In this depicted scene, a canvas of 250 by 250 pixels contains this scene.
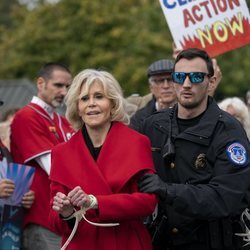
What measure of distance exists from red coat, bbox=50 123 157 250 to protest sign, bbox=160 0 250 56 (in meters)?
2.25

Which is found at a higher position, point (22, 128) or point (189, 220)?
point (22, 128)

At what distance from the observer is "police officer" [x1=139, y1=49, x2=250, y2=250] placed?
505cm

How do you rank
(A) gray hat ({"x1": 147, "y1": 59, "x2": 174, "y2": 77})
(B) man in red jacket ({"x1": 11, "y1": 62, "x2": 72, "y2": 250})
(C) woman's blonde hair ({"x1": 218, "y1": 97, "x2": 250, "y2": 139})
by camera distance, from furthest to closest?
(C) woman's blonde hair ({"x1": 218, "y1": 97, "x2": 250, "y2": 139}), (A) gray hat ({"x1": 147, "y1": 59, "x2": 174, "y2": 77}), (B) man in red jacket ({"x1": 11, "y1": 62, "x2": 72, "y2": 250})

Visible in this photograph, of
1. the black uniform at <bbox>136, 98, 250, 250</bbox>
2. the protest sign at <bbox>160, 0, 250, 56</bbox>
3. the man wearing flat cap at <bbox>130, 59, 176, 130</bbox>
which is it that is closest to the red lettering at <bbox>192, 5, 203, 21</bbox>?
the protest sign at <bbox>160, 0, 250, 56</bbox>

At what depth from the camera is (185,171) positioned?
525 cm

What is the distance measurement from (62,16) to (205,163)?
25298 mm

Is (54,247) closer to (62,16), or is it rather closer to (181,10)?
(181,10)

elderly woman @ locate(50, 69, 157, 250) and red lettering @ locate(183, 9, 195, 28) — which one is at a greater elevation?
red lettering @ locate(183, 9, 195, 28)

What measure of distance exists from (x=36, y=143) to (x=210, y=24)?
5.93ft

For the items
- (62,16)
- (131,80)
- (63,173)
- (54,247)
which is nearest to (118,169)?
(63,173)

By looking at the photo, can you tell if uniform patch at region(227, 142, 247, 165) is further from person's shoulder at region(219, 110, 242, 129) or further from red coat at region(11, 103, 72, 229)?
red coat at region(11, 103, 72, 229)

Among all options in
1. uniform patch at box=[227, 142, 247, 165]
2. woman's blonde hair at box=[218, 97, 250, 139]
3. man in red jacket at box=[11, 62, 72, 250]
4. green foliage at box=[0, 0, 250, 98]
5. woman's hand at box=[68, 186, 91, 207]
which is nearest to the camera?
woman's hand at box=[68, 186, 91, 207]

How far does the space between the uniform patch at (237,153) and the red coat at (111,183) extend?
0.48 m

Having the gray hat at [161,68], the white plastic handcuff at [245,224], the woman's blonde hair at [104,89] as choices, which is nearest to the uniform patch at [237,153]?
the white plastic handcuff at [245,224]
